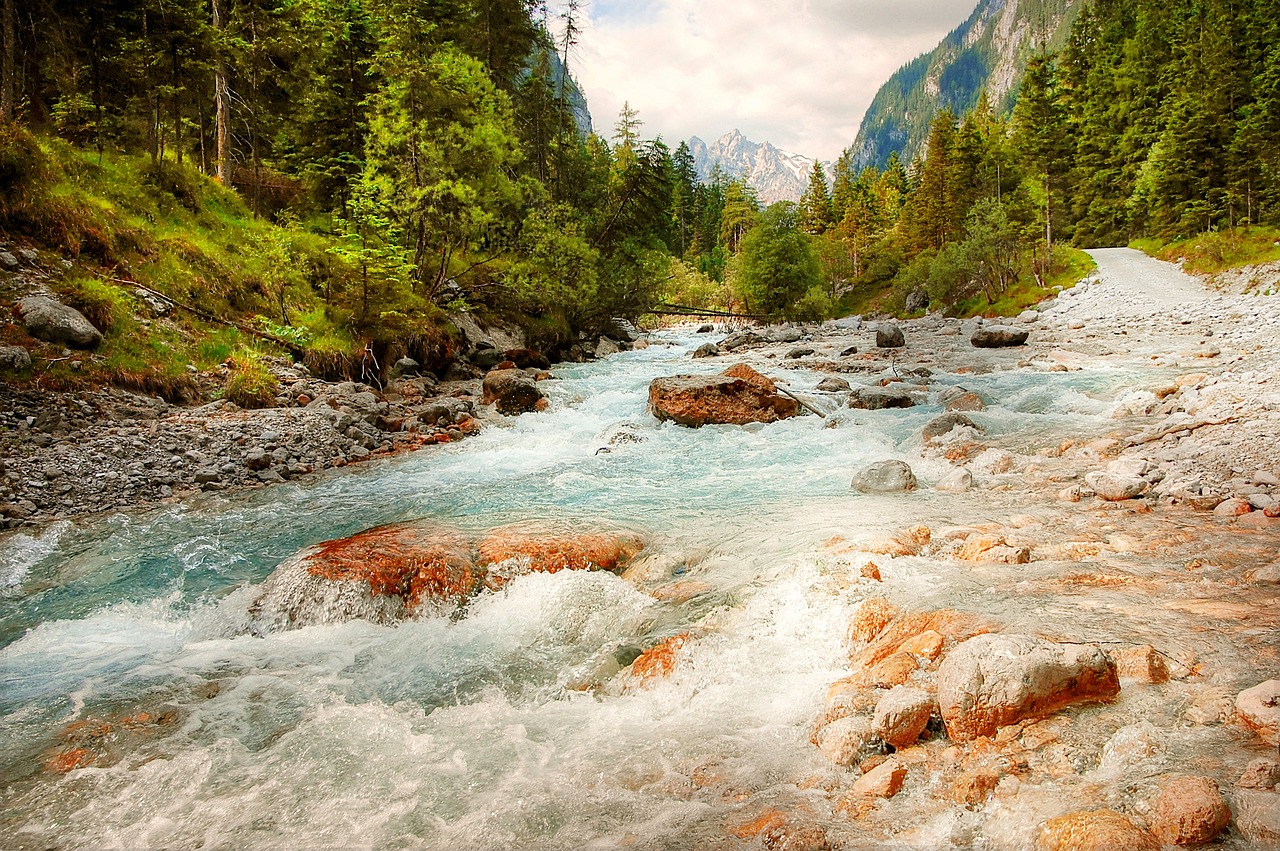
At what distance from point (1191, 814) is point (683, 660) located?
294 centimetres

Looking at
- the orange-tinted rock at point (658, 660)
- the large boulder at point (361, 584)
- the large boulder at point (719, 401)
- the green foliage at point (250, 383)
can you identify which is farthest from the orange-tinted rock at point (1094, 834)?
the green foliage at point (250, 383)

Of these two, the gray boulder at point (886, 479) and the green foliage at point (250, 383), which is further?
the green foliage at point (250, 383)

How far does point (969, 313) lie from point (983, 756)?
141 ft

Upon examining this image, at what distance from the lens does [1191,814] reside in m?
2.39

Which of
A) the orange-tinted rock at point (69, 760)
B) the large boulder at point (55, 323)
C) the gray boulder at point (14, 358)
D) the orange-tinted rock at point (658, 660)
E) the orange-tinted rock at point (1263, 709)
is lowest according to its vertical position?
the orange-tinted rock at point (69, 760)

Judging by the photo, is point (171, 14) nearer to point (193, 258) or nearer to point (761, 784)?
point (193, 258)

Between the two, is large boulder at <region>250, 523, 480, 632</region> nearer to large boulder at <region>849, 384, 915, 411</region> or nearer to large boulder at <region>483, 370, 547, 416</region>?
large boulder at <region>483, 370, 547, 416</region>

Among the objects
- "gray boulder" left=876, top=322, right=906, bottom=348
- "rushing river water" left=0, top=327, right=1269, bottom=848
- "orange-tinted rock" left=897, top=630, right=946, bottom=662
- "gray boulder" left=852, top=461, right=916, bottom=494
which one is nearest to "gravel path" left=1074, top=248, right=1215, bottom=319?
"gray boulder" left=876, top=322, right=906, bottom=348

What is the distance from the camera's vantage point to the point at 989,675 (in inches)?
132

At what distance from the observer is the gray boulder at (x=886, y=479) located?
862 centimetres

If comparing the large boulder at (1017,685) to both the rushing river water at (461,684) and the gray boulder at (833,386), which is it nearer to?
the rushing river water at (461,684)

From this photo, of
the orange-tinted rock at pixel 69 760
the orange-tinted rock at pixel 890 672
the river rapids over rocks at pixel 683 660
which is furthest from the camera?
the orange-tinted rock at pixel 890 672

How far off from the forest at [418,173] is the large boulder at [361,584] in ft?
24.2

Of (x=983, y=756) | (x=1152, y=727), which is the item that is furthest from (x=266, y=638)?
(x=1152, y=727)
